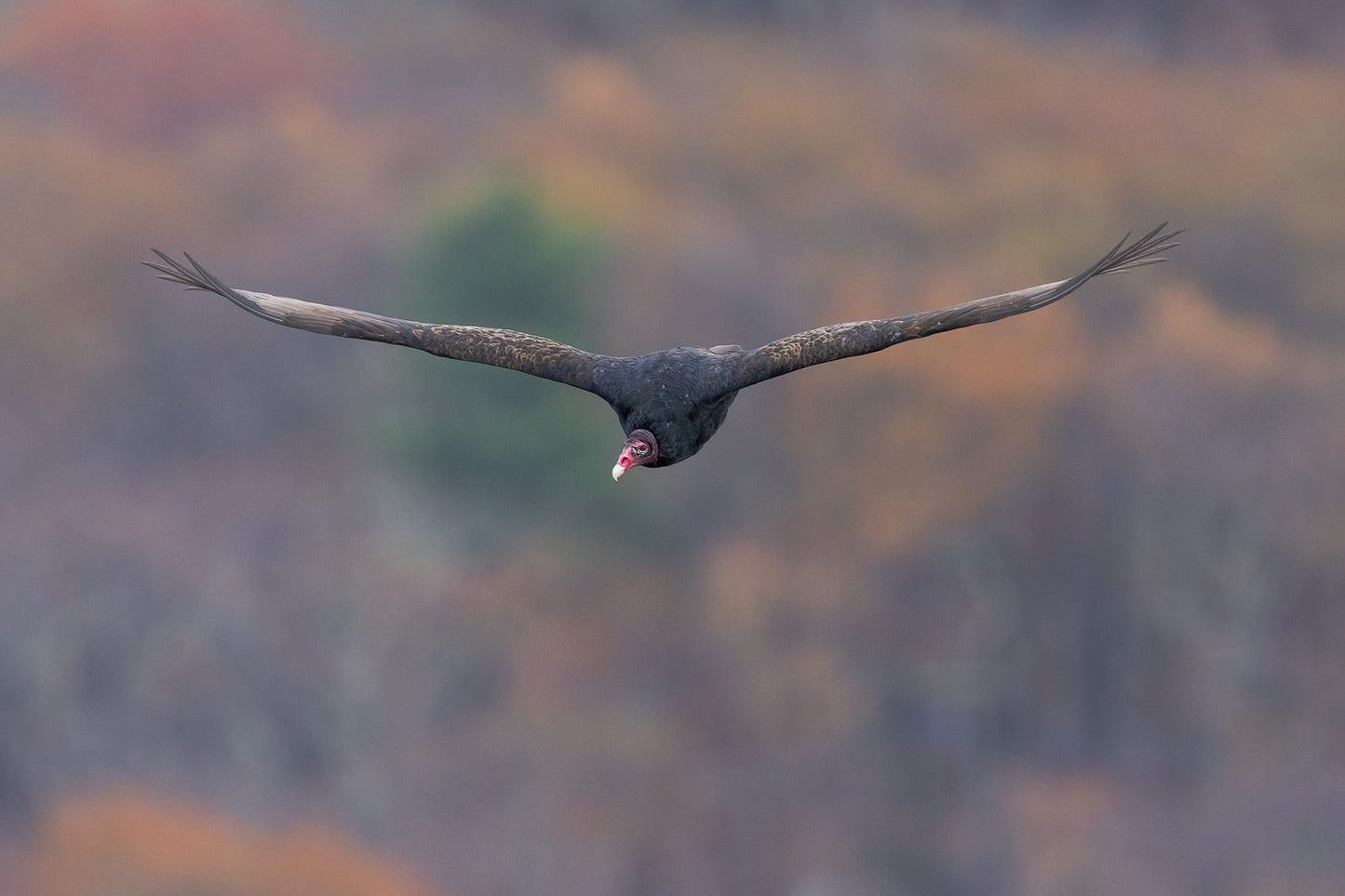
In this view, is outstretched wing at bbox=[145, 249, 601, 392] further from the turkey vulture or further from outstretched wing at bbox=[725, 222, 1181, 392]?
outstretched wing at bbox=[725, 222, 1181, 392]

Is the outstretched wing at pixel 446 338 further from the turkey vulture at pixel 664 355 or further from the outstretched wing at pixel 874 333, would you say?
the outstretched wing at pixel 874 333

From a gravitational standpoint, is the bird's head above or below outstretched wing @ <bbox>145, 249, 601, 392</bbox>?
below

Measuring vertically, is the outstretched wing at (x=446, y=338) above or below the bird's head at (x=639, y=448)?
above

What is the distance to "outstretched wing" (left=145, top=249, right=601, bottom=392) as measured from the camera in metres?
15.7

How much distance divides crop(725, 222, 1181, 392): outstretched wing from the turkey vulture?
0.01m

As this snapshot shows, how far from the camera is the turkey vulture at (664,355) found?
48.9 ft

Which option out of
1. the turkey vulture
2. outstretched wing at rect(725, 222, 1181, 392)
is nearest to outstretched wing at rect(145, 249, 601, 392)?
the turkey vulture

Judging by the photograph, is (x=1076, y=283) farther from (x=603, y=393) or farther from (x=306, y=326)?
(x=306, y=326)

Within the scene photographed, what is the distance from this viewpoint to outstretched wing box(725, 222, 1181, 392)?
14.8 meters

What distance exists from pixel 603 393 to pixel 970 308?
3.58m

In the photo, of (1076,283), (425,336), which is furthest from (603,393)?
(1076,283)

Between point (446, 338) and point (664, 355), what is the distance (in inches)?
90.4

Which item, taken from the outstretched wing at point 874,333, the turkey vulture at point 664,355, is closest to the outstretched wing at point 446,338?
the turkey vulture at point 664,355

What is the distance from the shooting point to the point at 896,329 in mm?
15102
